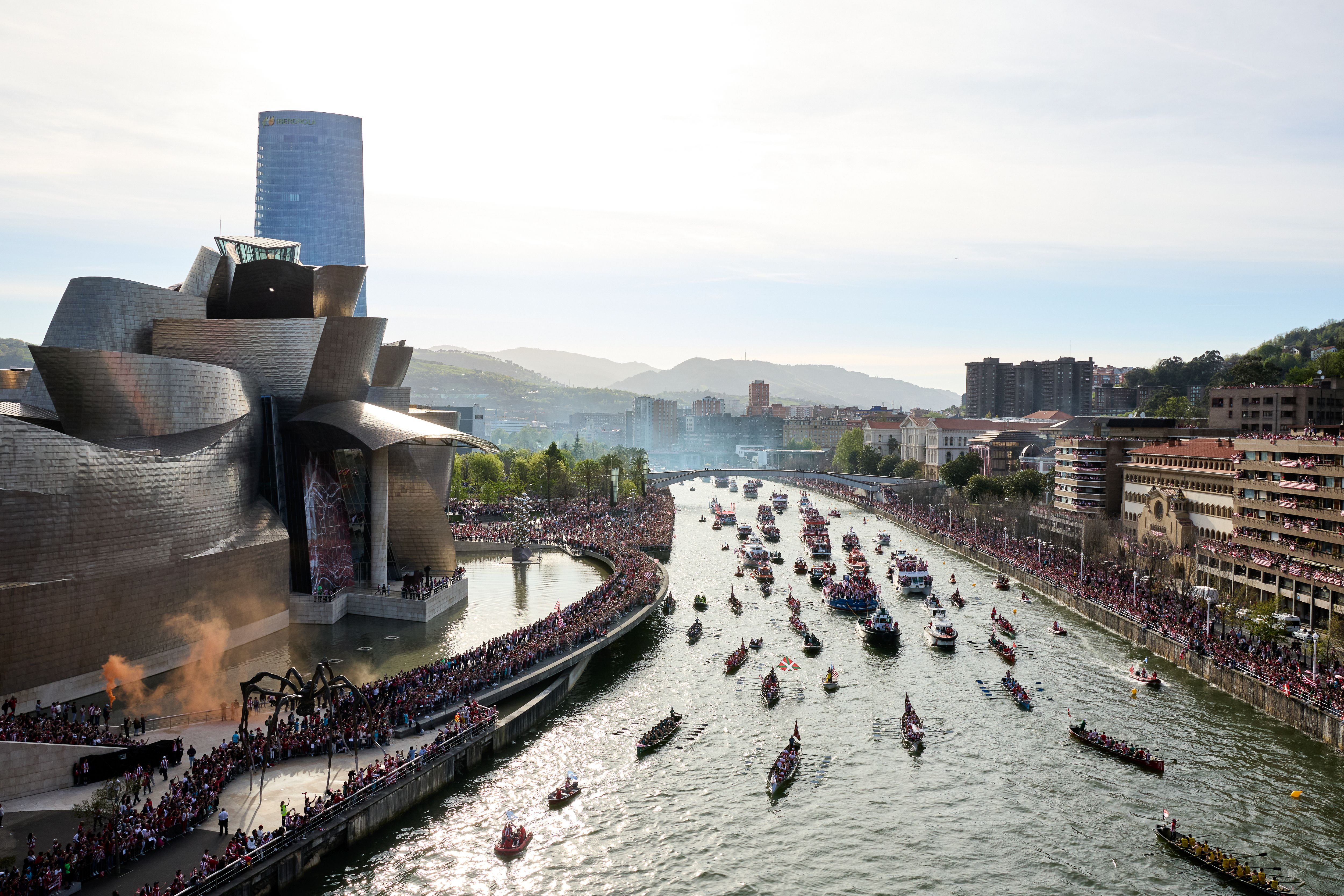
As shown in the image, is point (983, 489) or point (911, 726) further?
point (983, 489)

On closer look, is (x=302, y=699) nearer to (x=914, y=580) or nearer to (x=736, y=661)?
(x=736, y=661)

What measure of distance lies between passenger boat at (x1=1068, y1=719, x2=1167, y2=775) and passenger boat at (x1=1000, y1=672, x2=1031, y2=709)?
3.41 meters

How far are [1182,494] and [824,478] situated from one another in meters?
92.8

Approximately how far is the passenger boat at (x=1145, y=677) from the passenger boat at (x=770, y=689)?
58.9ft

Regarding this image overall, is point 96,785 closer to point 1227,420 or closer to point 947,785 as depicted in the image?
point 947,785

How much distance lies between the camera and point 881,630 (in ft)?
174

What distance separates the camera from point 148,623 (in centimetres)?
3659

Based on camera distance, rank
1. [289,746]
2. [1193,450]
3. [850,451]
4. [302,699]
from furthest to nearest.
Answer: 1. [850,451]
2. [1193,450]
3. [289,746]
4. [302,699]

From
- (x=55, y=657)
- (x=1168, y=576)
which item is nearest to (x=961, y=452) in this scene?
(x=1168, y=576)

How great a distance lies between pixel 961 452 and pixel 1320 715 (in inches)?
4669

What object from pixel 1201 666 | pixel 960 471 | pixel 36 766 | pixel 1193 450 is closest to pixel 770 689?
pixel 1201 666

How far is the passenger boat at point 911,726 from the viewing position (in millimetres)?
36344

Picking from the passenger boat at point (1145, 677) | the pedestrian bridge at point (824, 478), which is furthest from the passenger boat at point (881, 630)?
the pedestrian bridge at point (824, 478)

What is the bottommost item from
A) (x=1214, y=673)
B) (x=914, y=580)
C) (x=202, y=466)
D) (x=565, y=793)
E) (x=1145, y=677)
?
(x=565, y=793)
